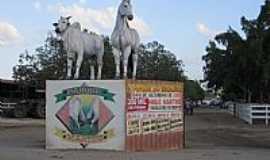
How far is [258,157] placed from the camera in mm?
20375

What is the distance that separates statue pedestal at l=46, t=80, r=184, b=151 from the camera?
74.0ft

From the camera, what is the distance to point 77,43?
23891mm

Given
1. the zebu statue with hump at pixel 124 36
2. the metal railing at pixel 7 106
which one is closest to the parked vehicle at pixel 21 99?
the metal railing at pixel 7 106

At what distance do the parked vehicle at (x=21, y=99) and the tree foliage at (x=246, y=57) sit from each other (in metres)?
16.8

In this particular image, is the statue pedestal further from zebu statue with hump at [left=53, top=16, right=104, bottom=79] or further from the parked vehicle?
the parked vehicle

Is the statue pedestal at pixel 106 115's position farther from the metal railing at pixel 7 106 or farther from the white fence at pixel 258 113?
the metal railing at pixel 7 106

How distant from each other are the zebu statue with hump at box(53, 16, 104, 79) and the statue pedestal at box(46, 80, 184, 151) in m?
1.16

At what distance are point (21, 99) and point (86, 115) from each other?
3986 centimetres

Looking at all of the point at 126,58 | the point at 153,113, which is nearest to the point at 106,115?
the point at 153,113

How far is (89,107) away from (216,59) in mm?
51054

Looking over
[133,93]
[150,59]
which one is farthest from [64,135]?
[150,59]

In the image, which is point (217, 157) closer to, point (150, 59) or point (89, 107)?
point (89, 107)

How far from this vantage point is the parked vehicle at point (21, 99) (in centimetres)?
5530

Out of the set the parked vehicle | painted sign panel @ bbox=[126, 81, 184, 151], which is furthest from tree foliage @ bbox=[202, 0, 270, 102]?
the parked vehicle
